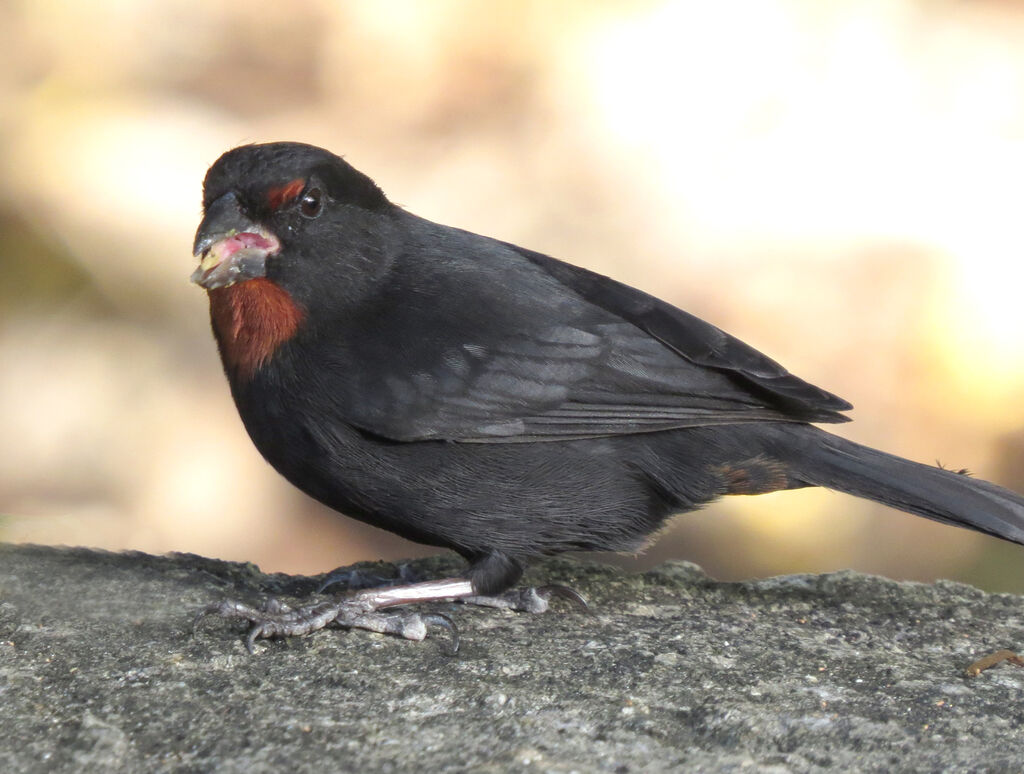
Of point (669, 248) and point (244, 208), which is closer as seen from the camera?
point (244, 208)

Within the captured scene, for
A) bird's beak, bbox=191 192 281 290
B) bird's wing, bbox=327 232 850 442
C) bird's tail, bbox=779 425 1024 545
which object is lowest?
bird's tail, bbox=779 425 1024 545

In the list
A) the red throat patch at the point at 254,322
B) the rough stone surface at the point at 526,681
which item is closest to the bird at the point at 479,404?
the red throat patch at the point at 254,322

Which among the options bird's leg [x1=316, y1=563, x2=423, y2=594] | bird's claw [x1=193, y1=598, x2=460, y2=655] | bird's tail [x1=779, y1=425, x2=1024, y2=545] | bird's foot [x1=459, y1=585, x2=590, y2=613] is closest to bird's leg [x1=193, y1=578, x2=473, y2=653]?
bird's claw [x1=193, y1=598, x2=460, y2=655]

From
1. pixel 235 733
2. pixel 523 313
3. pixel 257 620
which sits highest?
pixel 523 313

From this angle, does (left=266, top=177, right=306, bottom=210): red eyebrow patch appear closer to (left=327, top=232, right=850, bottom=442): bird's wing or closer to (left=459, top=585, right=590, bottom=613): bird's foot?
(left=327, top=232, right=850, bottom=442): bird's wing

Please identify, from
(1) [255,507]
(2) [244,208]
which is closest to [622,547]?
(2) [244,208]

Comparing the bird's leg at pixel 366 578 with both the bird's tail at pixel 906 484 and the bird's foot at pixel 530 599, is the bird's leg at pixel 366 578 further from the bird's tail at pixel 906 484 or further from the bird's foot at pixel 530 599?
the bird's tail at pixel 906 484

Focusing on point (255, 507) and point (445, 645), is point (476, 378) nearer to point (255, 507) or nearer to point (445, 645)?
point (445, 645)

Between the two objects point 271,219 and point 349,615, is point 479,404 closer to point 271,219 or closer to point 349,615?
point 349,615
